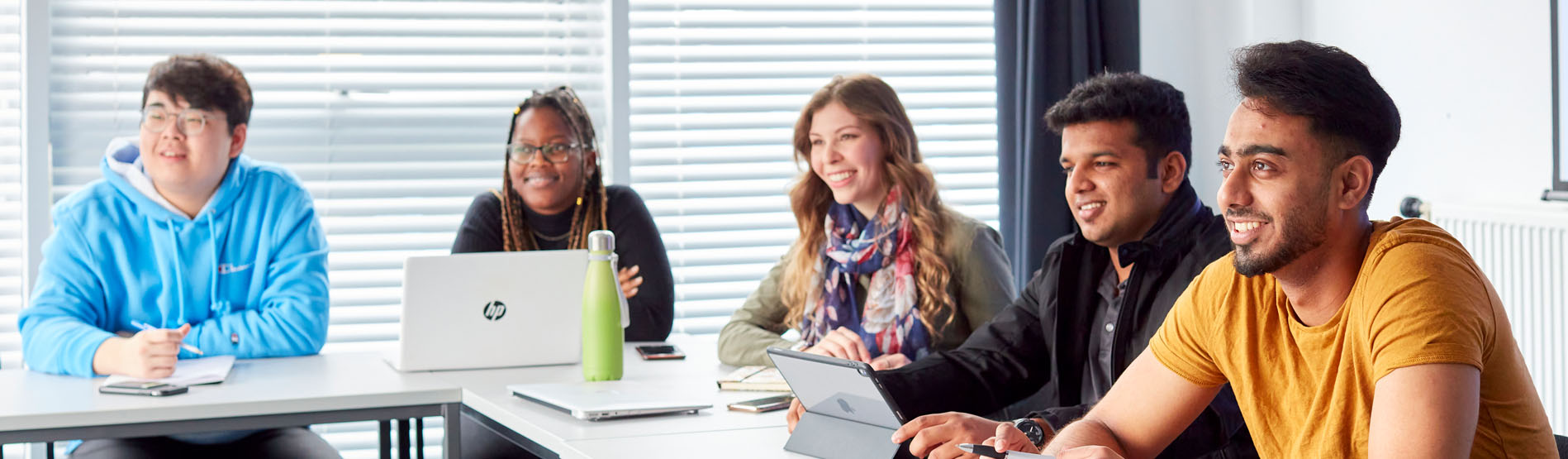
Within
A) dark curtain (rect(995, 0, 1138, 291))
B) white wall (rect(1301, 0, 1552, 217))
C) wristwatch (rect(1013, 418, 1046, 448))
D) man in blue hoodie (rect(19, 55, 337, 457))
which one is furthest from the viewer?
dark curtain (rect(995, 0, 1138, 291))

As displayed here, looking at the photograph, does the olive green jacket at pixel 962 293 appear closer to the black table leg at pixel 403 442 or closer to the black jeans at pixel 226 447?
the black table leg at pixel 403 442

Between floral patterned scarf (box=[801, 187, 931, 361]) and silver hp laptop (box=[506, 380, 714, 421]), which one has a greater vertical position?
floral patterned scarf (box=[801, 187, 931, 361])

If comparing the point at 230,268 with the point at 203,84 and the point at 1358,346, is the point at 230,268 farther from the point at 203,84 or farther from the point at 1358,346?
the point at 1358,346

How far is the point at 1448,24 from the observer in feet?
10.8

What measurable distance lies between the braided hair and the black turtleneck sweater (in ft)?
0.06

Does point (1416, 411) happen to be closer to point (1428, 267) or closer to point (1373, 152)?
point (1428, 267)

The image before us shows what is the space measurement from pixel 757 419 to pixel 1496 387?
3.34ft

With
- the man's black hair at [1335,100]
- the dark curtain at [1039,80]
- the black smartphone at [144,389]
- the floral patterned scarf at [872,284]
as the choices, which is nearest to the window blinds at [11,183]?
the black smartphone at [144,389]

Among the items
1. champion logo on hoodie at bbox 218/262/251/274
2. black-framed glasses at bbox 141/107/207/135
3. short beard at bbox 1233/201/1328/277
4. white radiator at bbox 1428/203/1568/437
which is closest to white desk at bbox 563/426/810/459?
short beard at bbox 1233/201/1328/277

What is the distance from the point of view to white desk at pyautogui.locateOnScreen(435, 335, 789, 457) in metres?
1.82

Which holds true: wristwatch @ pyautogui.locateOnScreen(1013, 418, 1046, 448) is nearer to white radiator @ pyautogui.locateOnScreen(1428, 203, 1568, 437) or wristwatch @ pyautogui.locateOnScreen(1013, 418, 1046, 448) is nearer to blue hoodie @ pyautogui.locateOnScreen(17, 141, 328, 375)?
blue hoodie @ pyautogui.locateOnScreen(17, 141, 328, 375)

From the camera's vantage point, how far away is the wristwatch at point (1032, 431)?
1.73m

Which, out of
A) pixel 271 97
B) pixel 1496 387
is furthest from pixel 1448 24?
pixel 271 97

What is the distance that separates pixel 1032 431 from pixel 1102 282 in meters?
0.44
